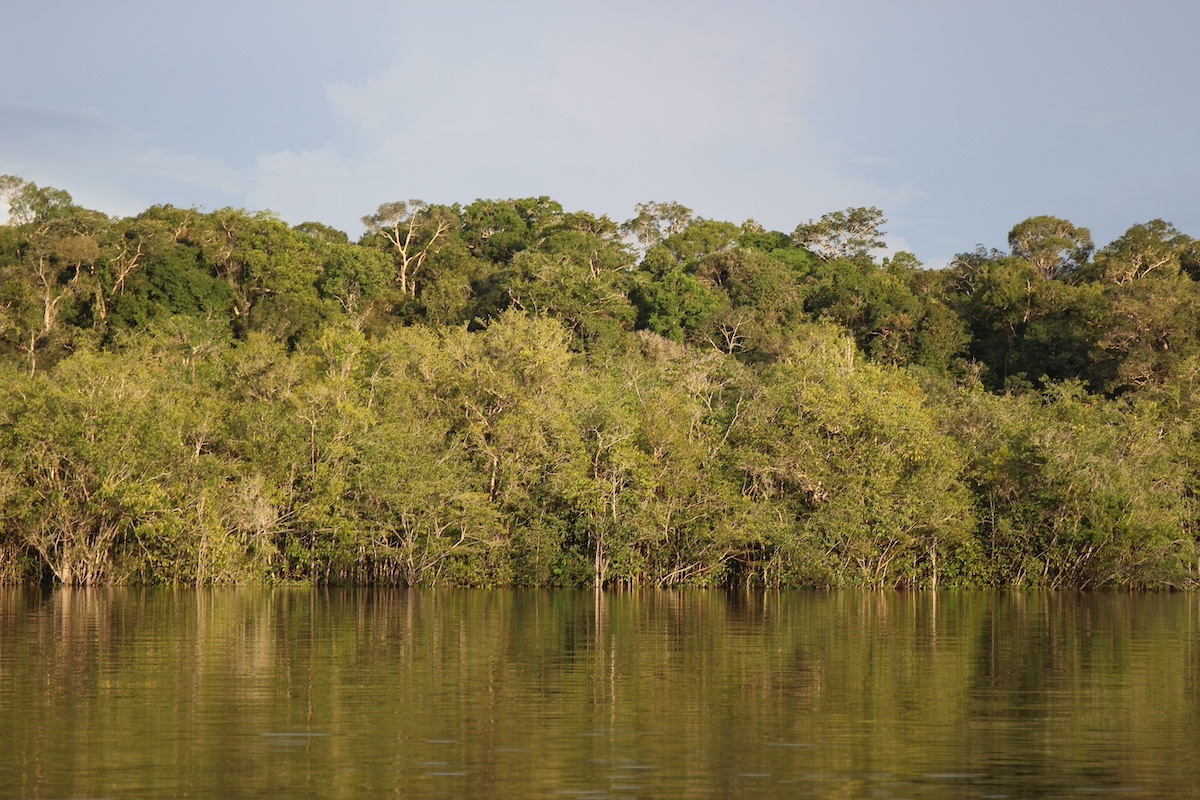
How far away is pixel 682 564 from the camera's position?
4866cm

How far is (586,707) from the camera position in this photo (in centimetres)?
1773

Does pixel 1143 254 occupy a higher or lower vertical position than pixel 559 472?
higher

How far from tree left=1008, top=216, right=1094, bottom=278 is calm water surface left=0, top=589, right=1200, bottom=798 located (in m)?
63.6

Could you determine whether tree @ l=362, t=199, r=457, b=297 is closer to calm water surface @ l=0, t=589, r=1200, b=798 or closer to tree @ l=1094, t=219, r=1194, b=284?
tree @ l=1094, t=219, r=1194, b=284

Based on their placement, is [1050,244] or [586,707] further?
[1050,244]

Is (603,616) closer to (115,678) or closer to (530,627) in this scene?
(530,627)

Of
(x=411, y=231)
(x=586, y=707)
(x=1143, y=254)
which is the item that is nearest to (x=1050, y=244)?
(x=1143, y=254)

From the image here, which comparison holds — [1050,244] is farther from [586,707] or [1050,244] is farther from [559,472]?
[586,707]

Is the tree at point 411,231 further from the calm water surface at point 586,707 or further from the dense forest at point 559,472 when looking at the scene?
the calm water surface at point 586,707

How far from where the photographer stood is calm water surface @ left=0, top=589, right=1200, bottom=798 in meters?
13.0

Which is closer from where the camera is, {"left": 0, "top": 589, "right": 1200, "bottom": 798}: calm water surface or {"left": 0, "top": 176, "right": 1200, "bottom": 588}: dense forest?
{"left": 0, "top": 589, "right": 1200, "bottom": 798}: calm water surface

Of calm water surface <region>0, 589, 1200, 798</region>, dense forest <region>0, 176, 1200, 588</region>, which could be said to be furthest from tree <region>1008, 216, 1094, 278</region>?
calm water surface <region>0, 589, 1200, 798</region>

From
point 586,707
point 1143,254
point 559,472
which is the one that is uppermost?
point 1143,254

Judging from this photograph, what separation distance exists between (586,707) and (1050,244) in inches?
3276
